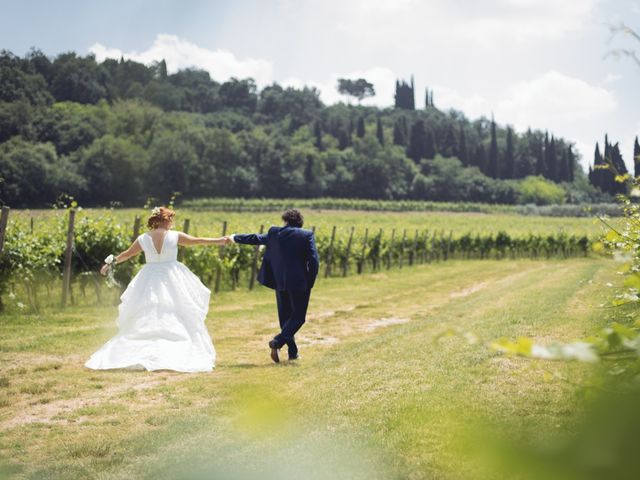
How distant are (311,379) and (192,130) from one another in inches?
4145

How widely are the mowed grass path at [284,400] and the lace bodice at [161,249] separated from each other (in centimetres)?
167

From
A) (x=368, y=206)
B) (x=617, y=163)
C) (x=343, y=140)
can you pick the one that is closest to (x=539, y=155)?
(x=343, y=140)

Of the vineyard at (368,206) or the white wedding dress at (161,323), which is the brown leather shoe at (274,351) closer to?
the white wedding dress at (161,323)

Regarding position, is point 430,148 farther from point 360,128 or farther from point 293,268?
point 293,268

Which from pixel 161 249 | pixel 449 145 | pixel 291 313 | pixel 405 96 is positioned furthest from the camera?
pixel 405 96

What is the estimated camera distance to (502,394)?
20.2ft

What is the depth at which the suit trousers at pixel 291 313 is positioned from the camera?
8.82 m

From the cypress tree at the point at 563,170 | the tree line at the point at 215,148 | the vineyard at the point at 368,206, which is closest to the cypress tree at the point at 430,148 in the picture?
the tree line at the point at 215,148

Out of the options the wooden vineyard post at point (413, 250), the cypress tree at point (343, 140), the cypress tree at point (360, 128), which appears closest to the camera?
the wooden vineyard post at point (413, 250)

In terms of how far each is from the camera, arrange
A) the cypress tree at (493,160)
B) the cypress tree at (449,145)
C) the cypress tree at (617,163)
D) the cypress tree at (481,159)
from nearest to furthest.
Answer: the cypress tree at (617,163)
the cypress tree at (493,160)
the cypress tree at (481,159)
the cypress tree at (449,145)

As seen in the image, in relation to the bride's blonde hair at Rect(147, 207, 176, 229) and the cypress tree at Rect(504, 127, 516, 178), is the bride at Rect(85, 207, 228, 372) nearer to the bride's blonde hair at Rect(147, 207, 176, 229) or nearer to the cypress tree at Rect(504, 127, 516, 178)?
the bride's blonde hair at Rect(147, 207, 176, 229)

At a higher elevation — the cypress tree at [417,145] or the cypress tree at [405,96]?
the cypress tree at [405,96]

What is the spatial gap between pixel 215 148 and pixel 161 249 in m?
101

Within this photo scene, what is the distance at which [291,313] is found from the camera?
9.14 meters
